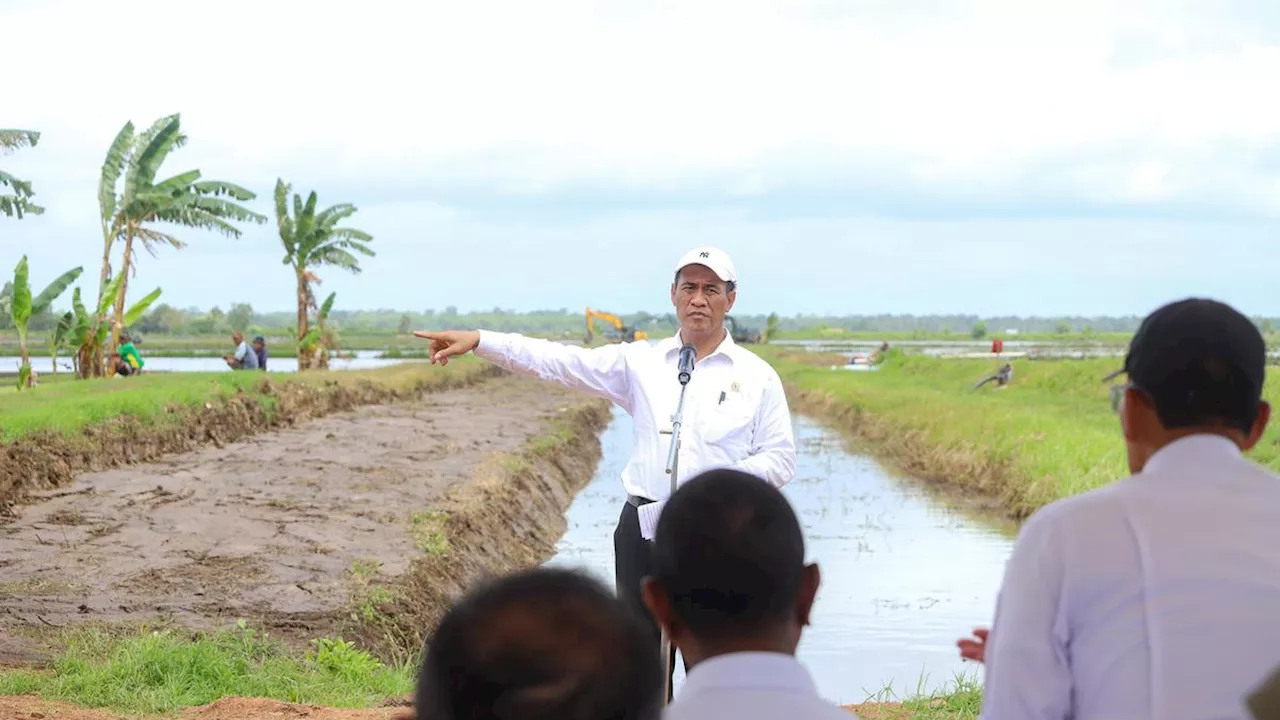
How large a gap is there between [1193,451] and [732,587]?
78cm

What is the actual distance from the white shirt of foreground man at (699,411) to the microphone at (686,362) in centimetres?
8

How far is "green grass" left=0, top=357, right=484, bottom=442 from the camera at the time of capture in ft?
49.7

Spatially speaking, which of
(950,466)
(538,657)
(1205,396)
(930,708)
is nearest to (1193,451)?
(1205,396)

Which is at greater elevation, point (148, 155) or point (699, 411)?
point (148, 155)

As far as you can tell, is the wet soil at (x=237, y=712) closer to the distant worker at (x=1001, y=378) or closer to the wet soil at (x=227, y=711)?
the wet soil at (x=227, y=711)

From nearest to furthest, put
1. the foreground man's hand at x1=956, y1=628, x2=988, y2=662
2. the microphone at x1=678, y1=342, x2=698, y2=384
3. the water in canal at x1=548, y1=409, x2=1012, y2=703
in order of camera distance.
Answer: the foreground man's hand at x1=956, y1=628, x2=988, y2=662 → the microphone at x1=678, y1=342, x2=698, y2=384 → the water in canal at x1=548, y1=409, x2=1012, y2=703

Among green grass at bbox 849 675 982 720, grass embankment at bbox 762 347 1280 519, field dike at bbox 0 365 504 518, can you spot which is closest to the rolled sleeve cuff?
green grass at bbox 849 675 982 720

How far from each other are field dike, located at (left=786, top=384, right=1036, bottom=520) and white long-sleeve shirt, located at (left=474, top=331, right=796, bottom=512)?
13729 mm

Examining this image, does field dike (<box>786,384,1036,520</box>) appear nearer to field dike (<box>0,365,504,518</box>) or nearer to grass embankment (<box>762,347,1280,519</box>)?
grass embankment (<box>762,347,1280,519</box>)

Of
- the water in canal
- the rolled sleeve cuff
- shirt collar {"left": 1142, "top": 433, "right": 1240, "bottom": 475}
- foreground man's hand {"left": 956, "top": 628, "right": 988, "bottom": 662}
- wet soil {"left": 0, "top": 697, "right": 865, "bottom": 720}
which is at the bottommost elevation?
the water in canal

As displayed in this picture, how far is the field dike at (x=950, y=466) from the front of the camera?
65.4 ft

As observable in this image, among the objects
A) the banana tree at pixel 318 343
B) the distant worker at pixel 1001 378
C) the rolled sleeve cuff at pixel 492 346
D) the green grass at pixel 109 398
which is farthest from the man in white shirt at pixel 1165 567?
the distant worker at pixel 1001 378

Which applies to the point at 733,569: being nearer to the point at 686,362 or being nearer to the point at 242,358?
the point at 686,362

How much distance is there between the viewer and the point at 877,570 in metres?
15.2
